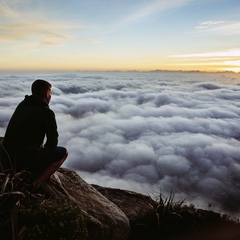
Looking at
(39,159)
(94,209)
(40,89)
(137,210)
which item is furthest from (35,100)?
(137,210)

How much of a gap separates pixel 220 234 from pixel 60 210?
170 inches

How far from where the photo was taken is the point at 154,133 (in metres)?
106

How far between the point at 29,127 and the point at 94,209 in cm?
186

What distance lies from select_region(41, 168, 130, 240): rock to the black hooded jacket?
85cm

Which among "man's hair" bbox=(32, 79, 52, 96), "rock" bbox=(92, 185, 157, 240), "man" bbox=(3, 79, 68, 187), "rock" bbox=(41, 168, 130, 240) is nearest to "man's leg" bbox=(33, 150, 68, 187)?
"man" bbox=(3, 79, 68, 187)

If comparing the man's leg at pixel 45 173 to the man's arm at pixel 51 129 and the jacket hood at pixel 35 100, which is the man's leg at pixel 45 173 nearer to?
the man's arm at pixel 51 129

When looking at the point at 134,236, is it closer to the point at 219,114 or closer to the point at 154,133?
the point at 154,133

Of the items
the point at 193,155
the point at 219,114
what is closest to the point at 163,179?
the point at 193,155

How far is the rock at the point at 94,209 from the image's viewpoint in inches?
181

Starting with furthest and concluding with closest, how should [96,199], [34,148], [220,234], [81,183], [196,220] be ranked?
1. [196,220]
2. [220,234]
3. [81,183]
4. [96,199]
5. [34,148]

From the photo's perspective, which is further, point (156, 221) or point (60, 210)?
point (156, 221)

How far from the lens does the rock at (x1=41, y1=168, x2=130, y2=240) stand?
181 inches

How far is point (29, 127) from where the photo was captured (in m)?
4.25

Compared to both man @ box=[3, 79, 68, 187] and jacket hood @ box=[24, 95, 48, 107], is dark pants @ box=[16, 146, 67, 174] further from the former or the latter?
jacket hood @ box=[24, 95, 48, 107]
